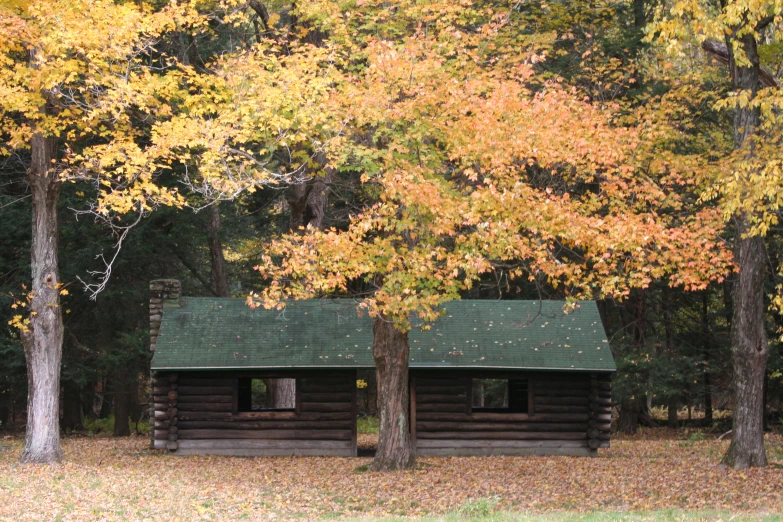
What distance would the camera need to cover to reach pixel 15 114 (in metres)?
23.4

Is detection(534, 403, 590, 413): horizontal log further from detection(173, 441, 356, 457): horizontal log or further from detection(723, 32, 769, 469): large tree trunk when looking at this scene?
detection(723, 32, 769, 469): large tree trunk

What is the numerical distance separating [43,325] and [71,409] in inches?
507

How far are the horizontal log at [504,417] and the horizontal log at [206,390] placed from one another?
16.0 ft

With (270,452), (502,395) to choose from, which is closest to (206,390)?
(270,452)

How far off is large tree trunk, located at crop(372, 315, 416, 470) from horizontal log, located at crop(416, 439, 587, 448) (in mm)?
3251

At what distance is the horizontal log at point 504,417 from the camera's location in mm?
21719

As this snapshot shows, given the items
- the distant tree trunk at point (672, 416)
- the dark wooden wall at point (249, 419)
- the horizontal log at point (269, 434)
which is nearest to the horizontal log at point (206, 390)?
the dark wooden wall at point (249, 419)

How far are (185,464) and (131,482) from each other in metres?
3.87

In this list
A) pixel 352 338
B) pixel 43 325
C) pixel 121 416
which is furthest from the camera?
pixel 121 416

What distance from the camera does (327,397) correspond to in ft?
71.7

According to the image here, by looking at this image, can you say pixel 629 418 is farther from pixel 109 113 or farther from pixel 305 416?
pixel 109 113

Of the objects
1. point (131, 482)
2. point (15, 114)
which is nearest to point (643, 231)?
point (131, 482)

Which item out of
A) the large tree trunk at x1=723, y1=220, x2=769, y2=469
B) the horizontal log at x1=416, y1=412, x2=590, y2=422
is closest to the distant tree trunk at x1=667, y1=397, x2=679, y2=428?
the horizontal log at x1=416, y1=412, x2=590, y2=422

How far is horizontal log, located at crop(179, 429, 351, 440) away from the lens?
2162 cm
